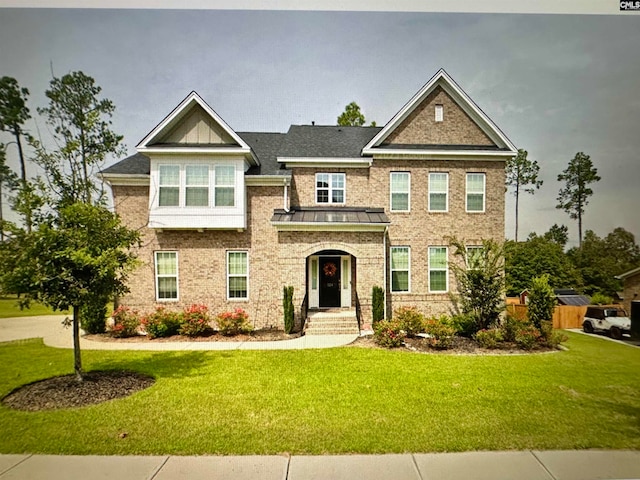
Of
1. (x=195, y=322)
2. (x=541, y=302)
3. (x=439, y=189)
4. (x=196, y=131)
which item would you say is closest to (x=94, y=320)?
(x=195, y=322)

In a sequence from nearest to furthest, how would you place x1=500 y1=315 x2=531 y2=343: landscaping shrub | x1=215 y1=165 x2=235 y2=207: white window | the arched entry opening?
x1=500 y1=315 x2=531 y2=343: landscaping shrub → x1=215 y1=165 x2=235 y2=207: white window → the arched entry opening

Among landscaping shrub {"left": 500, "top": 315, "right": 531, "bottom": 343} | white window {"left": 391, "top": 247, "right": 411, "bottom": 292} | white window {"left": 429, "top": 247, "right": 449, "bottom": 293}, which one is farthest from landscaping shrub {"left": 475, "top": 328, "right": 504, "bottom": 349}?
white window {"left": 391, "top": 247, "right": 411, "bottom": 292}

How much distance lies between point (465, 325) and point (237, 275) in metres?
5.78

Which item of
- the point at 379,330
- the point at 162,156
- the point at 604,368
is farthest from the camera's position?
the point at 162,156

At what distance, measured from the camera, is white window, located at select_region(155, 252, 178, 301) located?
856 centimetres

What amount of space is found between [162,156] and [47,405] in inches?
228

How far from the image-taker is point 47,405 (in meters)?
3.76

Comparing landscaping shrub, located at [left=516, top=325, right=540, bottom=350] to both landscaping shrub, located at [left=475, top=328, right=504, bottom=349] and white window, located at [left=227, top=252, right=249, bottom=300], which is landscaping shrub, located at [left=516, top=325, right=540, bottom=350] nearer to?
landscaping shrub, located at [left=475, top=328, right=504, bottom=349]

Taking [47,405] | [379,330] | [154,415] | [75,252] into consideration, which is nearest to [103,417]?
[154,415]

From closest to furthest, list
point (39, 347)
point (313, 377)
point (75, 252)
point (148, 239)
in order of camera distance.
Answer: point (75, 252)
point (313, 377)
point (39, 347)
point (148, 239)

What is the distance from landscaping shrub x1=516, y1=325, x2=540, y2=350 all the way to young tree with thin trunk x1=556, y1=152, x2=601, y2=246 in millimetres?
3426

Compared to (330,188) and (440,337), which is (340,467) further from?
(330,188)

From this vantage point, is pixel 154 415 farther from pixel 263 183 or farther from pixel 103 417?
pixel 263 183

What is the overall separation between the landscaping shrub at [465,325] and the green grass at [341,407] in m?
1.89
